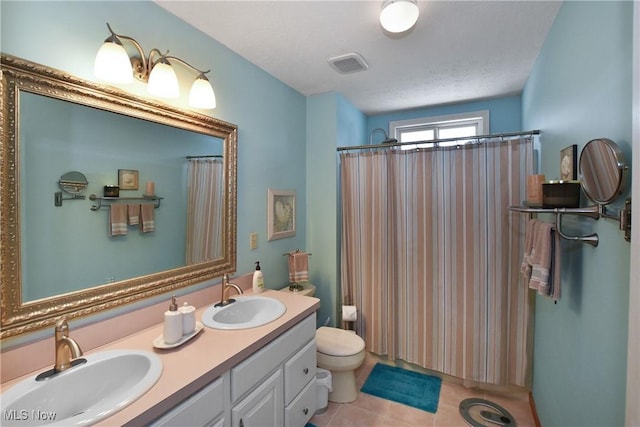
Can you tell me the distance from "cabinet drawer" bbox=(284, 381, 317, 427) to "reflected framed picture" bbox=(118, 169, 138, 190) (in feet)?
4.37

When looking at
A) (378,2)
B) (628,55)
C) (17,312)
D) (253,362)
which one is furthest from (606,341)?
(17,312)

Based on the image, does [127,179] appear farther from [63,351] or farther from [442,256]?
[442,256]

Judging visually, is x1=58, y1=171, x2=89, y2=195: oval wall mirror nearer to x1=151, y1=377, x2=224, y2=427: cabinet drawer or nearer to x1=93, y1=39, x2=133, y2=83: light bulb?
x1=93, y1=39, x2=133, y2=83: light bulb

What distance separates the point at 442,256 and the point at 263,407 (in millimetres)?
1651

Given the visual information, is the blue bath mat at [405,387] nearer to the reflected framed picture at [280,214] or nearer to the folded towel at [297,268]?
the folded towel at [297,268]

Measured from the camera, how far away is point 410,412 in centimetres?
193

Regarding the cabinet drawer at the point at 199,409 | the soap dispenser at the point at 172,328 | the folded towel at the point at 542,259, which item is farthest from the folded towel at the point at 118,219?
the folded towel at the point at 542,259

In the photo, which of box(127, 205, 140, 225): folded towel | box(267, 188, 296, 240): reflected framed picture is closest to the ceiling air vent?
box(267, 188, 296, 240): reflected framed picture

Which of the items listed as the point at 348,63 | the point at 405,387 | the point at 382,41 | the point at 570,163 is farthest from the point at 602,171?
the point at 405,387

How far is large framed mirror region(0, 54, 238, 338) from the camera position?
946 mm

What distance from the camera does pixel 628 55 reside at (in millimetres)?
799

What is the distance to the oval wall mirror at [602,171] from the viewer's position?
0.81 m

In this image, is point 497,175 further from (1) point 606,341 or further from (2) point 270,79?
(2) point 270,79

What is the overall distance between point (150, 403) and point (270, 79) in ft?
6.77
